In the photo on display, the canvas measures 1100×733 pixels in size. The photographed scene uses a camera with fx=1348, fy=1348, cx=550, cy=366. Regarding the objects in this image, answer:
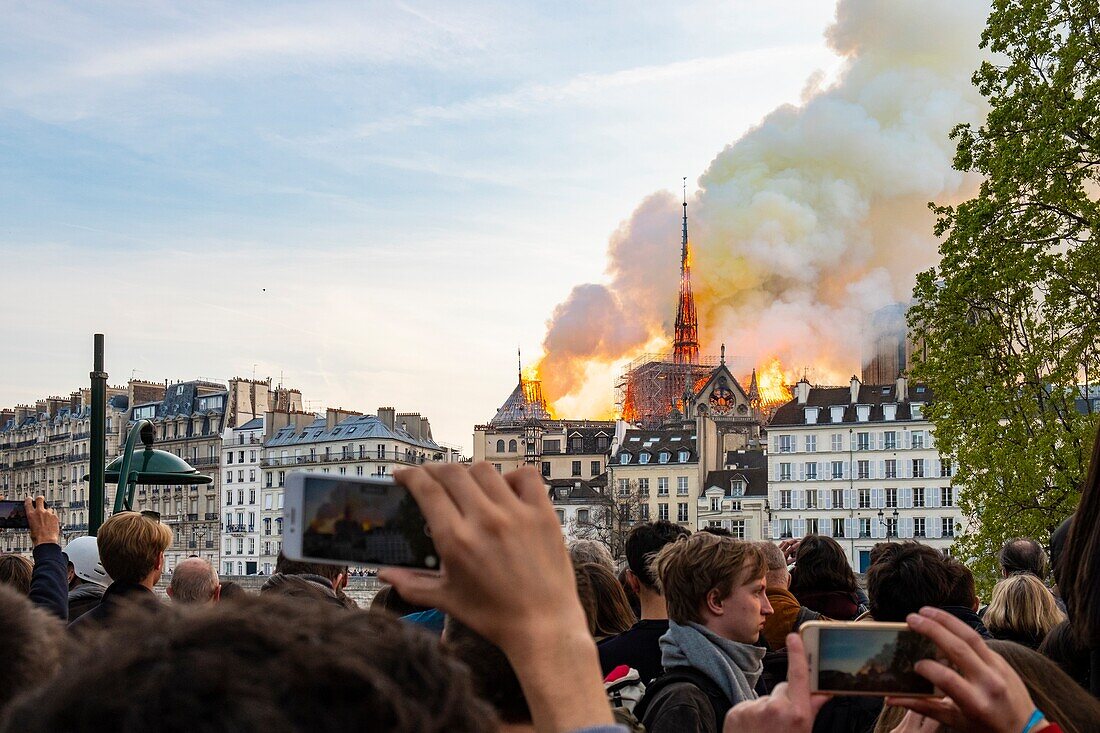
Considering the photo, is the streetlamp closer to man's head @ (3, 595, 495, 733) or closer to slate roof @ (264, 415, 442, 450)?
man's head @ (3, 595, 495, 733)

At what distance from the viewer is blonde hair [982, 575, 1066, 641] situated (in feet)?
21.4

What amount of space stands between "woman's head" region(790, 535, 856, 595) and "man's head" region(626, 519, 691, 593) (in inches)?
29.6

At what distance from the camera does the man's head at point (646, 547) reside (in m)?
6.27

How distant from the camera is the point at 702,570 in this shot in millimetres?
5098

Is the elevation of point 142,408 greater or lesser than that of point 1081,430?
greater

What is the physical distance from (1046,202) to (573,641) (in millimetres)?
21353

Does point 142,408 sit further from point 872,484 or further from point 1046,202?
point 1046,202

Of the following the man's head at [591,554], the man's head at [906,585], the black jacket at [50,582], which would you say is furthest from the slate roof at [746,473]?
the black jacket at [50,582]

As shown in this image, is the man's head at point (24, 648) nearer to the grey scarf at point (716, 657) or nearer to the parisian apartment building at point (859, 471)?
the grey scarf at point (716, 657)

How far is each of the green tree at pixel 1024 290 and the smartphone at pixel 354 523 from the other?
19931 millimetres

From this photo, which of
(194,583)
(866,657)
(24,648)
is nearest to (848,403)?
(194,583)

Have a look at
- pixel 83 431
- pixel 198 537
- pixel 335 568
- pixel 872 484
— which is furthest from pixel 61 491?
pixel 335 568

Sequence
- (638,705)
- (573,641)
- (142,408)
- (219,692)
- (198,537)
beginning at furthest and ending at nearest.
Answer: (142,408) < (198,537) < (638,705) < (573,641) < (219,692)

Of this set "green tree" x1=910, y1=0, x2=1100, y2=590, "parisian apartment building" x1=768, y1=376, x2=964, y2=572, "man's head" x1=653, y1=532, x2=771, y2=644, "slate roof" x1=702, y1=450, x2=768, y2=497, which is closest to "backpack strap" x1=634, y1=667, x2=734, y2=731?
"man's head" x1=653, y1=532, x2=771, y2=644
